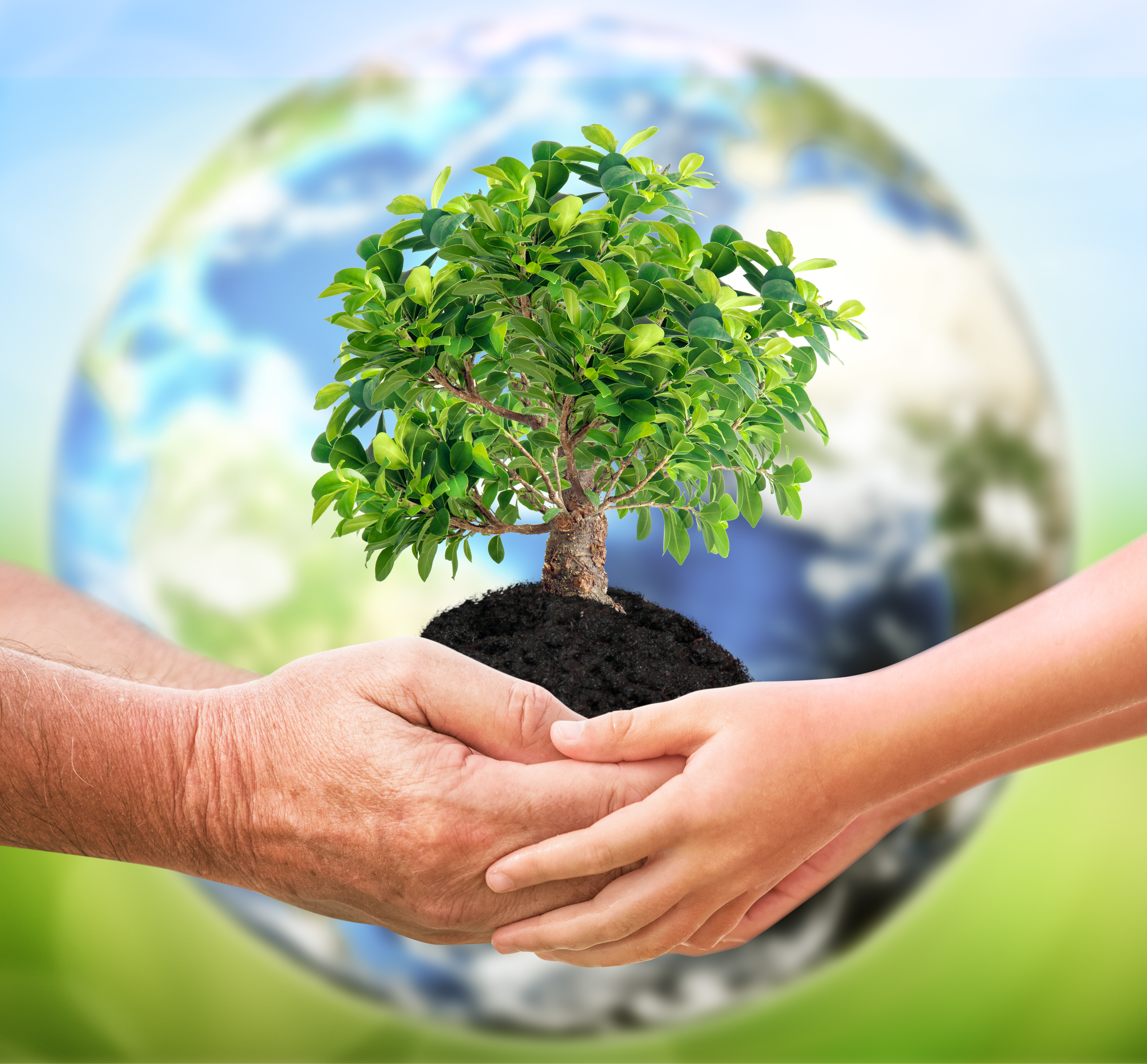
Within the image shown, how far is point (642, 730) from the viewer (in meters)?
0.91

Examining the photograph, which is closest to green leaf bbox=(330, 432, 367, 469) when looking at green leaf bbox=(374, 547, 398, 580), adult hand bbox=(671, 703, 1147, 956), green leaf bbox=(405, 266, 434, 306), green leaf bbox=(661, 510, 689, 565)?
green leaf bbox=(374, 547, 398, 580)

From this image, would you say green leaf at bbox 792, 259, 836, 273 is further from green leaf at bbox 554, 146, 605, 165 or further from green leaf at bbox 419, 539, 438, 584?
green leaf at bbox 419, 539, 438, 584

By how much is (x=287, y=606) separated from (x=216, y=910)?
0.72 m

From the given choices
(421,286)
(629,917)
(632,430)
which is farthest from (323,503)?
(629,917)

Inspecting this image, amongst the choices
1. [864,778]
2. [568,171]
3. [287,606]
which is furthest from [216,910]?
[568,171]

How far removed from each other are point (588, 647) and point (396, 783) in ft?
1.03

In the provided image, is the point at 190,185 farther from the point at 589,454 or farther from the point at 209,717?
the point at 209,717

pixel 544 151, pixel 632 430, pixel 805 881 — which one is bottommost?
pixel 805 881

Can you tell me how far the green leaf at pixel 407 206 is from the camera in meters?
1.10

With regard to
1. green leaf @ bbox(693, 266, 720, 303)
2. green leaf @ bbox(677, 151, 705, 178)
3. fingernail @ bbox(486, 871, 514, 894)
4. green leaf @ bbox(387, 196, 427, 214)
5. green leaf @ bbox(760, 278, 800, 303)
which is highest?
green leaf @ bbox(677, 151, 705, 178)

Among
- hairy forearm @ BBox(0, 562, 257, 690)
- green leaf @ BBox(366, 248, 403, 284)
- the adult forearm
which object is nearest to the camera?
the adult forearm

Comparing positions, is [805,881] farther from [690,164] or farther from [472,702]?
[690,164]

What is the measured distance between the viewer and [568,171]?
100 centimetres

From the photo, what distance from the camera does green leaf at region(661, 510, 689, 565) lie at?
124cm
